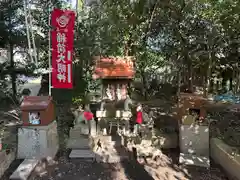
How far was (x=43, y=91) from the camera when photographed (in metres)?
7.86

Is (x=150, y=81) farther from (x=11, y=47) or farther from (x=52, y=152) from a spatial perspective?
(x=52, y=152)

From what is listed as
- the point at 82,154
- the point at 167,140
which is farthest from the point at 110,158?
the point at 167,140

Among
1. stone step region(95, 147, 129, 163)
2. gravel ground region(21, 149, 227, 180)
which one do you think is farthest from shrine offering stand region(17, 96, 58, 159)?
stone step region(95, 147, 129, 163)

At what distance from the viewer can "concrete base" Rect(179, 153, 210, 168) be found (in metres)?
4.10

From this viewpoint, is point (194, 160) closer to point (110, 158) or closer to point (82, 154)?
point (110, 158)

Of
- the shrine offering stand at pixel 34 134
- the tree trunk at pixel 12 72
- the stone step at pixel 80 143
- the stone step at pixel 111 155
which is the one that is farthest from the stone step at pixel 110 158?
the tree trunk at pixel 12 72

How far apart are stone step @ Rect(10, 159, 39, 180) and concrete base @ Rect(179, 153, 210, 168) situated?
2.85 metres

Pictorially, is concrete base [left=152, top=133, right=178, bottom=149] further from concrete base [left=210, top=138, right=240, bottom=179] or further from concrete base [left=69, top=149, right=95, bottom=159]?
concrete base [left=69, top=149, right=95, bottom=159]

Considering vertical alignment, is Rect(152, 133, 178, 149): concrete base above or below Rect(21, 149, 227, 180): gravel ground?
above

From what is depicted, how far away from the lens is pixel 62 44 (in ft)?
15.1

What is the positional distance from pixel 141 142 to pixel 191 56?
4610mm

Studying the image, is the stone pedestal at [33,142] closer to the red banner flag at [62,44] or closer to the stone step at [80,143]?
the stone step at [80,143]

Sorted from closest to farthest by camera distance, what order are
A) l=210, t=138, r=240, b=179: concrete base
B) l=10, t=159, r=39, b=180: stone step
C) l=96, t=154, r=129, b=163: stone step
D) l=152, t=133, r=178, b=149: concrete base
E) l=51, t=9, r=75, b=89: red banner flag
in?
l=10, t=159, r=39, b=180: stone step
l=210, t=138, r=240, b=179: concrete base
l=96, t=154, r=129, b=163: stone step
l=51, t=9, r=75, b=89: red banner flag
l=152, t=133, r=178, b=149: concrete base

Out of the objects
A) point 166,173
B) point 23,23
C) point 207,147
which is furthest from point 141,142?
point 23,23
